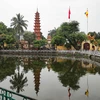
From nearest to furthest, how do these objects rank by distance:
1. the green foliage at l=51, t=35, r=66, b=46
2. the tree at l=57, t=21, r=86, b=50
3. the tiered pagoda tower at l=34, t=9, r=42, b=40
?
the tree at l=57, t=21, r=86, b=50
the green foliage at l=51, t=35, r=66, b=46
the tiered pagoda tower at l=34, t=9, r=42, b=40

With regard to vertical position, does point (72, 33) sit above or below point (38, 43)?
above

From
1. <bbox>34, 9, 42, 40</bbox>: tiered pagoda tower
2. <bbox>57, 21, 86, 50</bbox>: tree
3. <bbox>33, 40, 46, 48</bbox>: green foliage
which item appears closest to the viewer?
<bbox>57, 21, 86, 50</bbox>: tree

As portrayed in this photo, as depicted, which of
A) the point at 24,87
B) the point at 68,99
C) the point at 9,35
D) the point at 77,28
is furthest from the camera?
the point at 9,35

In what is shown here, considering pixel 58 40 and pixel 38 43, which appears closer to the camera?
pixel 58 40

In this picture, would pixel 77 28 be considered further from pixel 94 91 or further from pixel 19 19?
pixel 94 91

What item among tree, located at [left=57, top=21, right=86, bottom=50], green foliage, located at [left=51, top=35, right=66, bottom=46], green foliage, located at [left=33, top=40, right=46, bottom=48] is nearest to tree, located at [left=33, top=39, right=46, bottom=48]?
green foliage, located at [left=33, top=40, right=46, bottom=48]

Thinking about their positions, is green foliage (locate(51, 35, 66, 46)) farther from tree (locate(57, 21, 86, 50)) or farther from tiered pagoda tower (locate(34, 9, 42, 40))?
tiered pagoda tower (locate(34, 9, 42, 40))

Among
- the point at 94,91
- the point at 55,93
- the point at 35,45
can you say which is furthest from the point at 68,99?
the point at 35,45

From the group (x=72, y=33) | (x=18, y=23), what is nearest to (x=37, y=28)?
(x=18, y=23)

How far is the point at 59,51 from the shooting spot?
2288 inches

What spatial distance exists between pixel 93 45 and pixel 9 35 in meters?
23.7

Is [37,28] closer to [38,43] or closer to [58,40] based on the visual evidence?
[38,43]

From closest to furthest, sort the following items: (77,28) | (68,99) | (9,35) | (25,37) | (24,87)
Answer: (68,99), (24,87), (77,28), (9,35), (25,37)

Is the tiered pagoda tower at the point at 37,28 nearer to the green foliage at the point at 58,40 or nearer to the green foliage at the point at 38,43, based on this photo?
the green foliage at the point at 38,43
